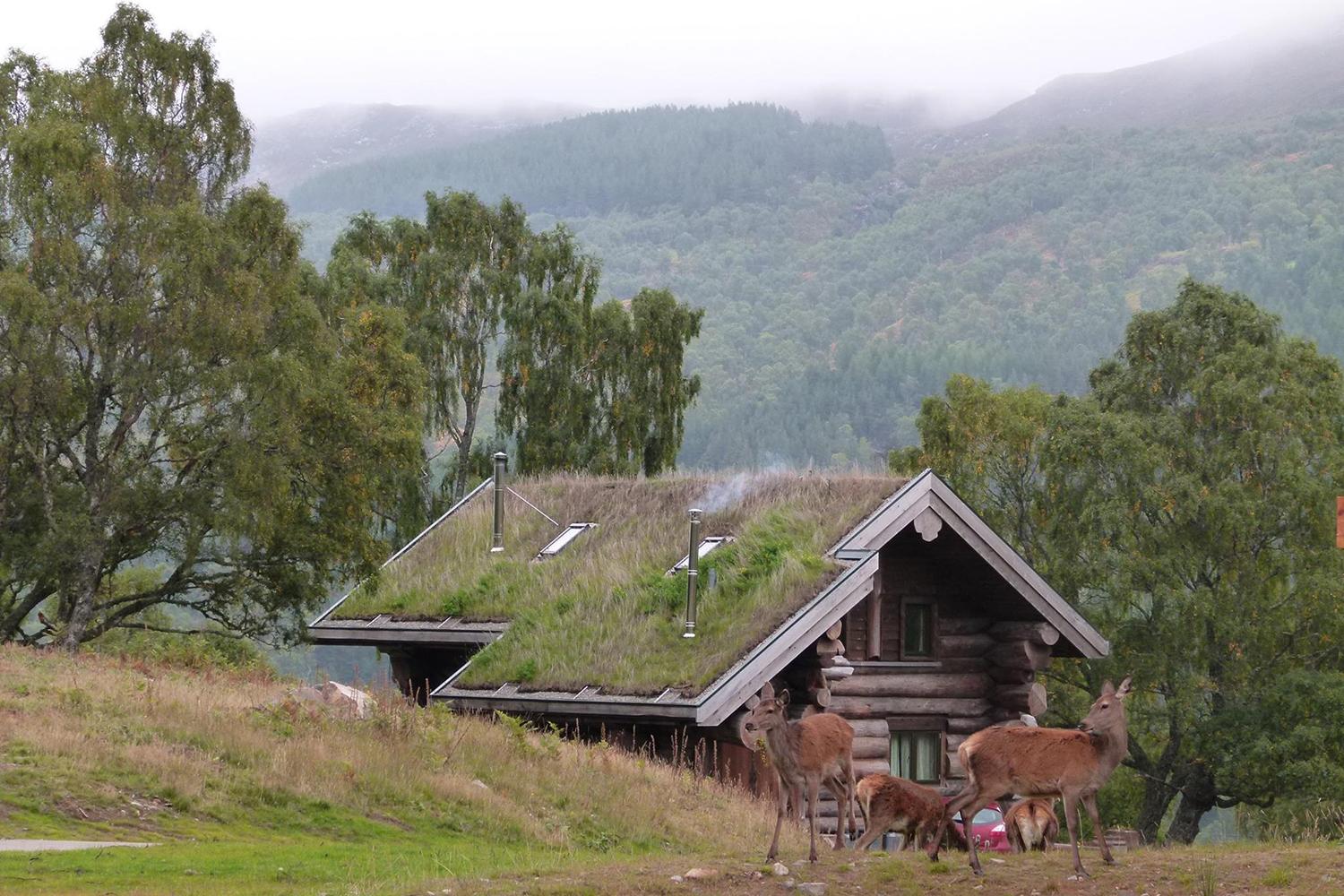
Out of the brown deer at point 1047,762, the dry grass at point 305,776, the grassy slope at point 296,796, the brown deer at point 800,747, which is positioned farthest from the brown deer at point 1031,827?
the brown deer at point 1047,762

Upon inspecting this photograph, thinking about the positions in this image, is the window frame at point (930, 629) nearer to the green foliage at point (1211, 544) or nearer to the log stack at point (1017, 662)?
the log stack at point (1017, 662)

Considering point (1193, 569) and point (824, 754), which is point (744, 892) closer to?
point (824, 754)

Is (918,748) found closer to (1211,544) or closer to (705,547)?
(705,547)

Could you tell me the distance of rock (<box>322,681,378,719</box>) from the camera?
70.0 ft

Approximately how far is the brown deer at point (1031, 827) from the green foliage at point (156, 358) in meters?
20.7

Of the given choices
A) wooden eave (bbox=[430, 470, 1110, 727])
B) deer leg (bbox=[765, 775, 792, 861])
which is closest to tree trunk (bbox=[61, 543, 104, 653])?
wooden eave (bbox=[430, 470, 1110, 727])

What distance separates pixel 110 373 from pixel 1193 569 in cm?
2818

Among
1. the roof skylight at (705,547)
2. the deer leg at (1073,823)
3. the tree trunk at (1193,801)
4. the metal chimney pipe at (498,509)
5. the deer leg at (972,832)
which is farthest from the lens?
the tree trunk at (1193,801)

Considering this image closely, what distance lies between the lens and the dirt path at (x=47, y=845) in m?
14.3

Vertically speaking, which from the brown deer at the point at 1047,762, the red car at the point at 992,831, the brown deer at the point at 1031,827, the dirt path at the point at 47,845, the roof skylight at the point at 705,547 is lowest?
the red car at the point at 992,831

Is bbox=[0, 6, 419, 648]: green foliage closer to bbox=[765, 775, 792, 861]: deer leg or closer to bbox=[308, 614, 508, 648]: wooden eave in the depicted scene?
bbox=[308, 614, 508, 648]: wooden eave

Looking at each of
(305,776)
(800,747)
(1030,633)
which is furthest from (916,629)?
(800,747)

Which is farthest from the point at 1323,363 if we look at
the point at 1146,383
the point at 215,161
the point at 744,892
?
the point at 744,892

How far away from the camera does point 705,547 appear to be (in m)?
27.0
